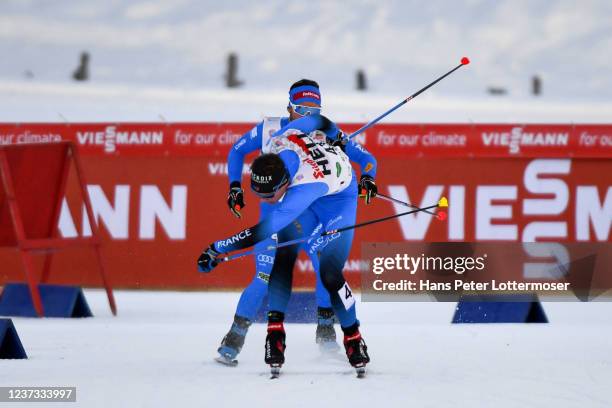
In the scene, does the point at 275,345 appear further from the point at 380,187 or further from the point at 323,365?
the point at 380,187

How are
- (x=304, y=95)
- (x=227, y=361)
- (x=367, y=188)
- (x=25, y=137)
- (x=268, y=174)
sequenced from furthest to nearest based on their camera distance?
(x=25, y=137), (x=304, y=95), (x=367, y=188), (x=227, y=361), (x=268, y=174)

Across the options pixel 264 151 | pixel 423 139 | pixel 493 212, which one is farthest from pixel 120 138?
pixel 264 151

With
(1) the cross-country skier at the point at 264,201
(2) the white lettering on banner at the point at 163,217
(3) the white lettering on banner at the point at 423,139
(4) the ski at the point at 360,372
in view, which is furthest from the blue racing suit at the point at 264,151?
(2) the white lettering on banner at the point at 163,217

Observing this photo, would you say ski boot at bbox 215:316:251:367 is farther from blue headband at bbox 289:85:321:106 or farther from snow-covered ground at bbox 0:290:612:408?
blue headband at bbox 289:85:321:106

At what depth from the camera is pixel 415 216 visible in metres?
11.7

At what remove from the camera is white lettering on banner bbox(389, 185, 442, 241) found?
11.6 metres

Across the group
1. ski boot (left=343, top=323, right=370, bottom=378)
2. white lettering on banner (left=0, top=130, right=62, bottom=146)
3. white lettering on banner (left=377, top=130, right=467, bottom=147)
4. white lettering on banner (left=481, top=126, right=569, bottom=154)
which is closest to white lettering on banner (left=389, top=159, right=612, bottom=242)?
white lettering on banner (left=481, top=126, right=569, bottom=154)

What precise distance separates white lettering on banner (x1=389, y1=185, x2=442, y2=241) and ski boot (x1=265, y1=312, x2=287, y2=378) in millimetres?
5771

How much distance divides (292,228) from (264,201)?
17.1 inches

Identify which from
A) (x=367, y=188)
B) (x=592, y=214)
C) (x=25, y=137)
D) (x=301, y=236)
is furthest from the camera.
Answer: (x=25, y=137)

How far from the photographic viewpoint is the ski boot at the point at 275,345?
5711 millimetres

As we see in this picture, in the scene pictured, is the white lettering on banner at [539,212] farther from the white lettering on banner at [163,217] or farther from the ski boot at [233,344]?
the ski boot at [233,344]

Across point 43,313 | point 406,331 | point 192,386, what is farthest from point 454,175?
point 192,386

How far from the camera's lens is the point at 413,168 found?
464 inches
